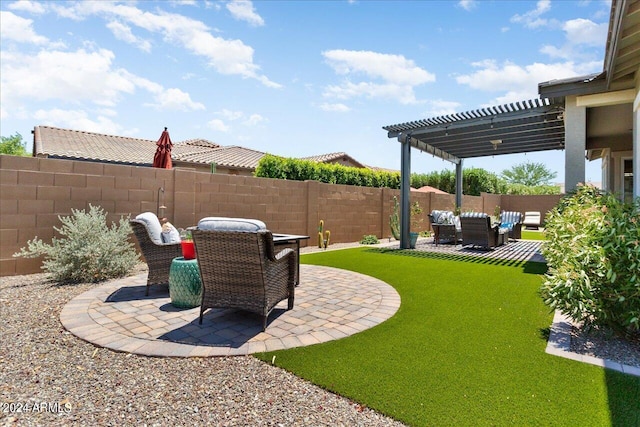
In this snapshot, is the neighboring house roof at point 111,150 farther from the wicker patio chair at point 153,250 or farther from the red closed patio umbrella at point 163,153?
the wicker patio chair at point 153,250

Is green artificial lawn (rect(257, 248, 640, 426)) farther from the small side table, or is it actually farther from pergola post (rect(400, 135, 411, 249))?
pergola post (rect(400, 135, 411, 249))

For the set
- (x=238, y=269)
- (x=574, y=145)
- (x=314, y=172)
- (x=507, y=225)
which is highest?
(x=314, y=172)

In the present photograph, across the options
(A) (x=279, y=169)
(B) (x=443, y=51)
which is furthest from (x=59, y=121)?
(B) (x=443, y=51)

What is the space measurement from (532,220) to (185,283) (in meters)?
20.9

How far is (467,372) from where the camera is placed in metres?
2.56

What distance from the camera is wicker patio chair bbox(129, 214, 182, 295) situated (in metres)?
4.50

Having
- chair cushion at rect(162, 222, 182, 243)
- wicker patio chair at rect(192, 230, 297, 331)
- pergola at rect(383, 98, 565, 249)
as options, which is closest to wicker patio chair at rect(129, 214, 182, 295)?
chair cushion at rect(162, 222, 182, 243)

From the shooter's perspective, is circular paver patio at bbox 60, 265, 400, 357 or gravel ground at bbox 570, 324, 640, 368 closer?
gravel ground at bbox 570, 324, 640, 368

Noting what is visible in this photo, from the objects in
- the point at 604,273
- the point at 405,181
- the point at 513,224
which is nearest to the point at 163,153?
the point at 405,181

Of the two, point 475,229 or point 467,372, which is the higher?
point 475,229

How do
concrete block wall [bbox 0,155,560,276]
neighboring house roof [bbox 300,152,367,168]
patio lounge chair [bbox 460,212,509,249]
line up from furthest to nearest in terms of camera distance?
neighboring house roof [bbox 300,152,367,168]
patio lounge chair [bbox 460,212,509,249]
concrete block wall [bbox 0,155,560,276]

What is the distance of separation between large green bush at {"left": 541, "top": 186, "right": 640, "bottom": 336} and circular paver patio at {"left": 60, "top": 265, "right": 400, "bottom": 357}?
5.97 ft

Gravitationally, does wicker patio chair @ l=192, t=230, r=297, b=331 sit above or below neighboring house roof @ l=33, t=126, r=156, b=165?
below

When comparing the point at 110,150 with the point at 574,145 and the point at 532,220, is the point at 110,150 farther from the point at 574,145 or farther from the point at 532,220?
the point at 532,220
